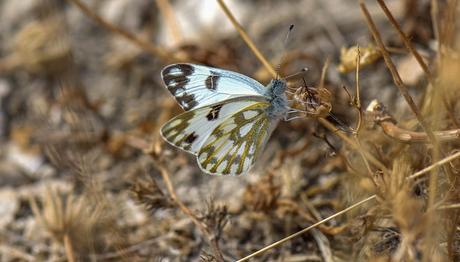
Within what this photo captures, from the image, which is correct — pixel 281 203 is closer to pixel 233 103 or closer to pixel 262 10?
pixel 233 103

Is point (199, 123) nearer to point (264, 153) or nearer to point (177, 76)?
point (177, 76)

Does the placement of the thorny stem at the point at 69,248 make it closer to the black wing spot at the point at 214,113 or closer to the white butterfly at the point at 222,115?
the white butterfly at the point at 222,115

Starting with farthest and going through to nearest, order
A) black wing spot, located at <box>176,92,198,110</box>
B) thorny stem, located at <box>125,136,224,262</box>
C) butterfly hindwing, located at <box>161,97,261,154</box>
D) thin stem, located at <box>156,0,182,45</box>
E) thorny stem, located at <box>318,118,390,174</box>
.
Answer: thin stem, located at <box>156,0,182,45</box> → black wing spot, located at <box>176,92,198,110</box> → butterfly hindwing, located at <box>161,97,261,154</box> → thorny stem, located at <box>125,136,224,262</box> → thorny stem, located at <box>318,118,390,174</box>

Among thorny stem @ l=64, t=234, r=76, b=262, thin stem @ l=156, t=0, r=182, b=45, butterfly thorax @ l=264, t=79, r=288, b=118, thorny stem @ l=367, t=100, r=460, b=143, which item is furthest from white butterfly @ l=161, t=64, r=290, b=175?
thin stem @ l=156, t=0, r=182, b=45

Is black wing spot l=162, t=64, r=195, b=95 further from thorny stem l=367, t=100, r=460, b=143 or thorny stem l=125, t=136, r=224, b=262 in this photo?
thorny stem l=367, t=100, r=460, b=143

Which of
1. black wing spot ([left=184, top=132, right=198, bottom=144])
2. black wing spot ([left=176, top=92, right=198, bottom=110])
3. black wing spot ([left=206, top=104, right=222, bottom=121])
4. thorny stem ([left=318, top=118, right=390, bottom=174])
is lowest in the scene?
thorny stem ([left=318, top=118, right=390, bottom=174])

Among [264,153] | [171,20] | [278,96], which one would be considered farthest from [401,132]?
[171,20]
